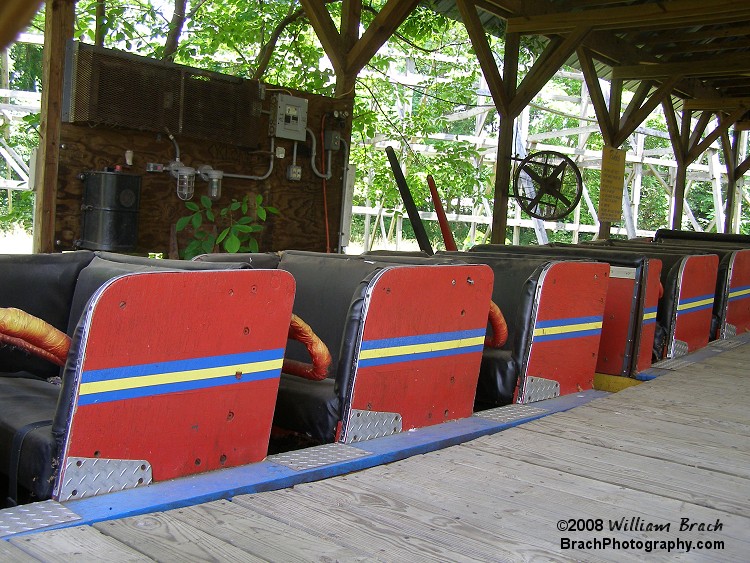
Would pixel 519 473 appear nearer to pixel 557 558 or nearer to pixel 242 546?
pixel 557 558

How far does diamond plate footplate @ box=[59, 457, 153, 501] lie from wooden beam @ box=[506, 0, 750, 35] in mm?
7241

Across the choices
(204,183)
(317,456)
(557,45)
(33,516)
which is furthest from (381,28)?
(33,516)

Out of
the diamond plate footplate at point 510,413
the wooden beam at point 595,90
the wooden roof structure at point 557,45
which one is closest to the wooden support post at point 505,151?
the wooden roof structure at point 557,45

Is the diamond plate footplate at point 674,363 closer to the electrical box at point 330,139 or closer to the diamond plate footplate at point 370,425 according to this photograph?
the diamond plate footplate at point 370,425

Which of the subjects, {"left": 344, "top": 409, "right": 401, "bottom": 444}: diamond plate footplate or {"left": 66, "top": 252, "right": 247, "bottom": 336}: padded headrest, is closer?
{"left": 66, "top": 252, "right": 247, "bottom": 336}: padded headrest

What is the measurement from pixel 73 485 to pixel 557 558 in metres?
1.10

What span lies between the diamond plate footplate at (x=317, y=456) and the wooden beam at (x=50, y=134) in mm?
3568

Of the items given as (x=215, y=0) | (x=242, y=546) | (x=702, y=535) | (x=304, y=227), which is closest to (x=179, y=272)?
(x=242, y=546)

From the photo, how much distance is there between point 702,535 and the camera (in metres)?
1.96

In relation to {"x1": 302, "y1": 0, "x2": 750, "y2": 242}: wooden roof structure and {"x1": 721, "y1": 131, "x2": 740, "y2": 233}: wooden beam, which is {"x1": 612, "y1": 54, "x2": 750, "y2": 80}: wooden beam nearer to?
{"x1": 302, "y1": 0, "x2": 750, "y2": 242}: wooden roof structure

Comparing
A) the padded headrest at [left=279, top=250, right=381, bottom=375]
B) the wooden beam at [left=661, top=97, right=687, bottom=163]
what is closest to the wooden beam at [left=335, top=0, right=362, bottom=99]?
the padded headrest at [left=279, top=250, right=381, bottom=375]

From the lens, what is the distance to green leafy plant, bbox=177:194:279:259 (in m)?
6.25

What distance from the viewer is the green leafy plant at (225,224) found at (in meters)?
6.25

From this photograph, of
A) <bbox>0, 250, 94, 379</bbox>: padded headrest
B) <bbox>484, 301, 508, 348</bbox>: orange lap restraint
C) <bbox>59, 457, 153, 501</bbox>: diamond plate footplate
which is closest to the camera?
<bbox>59, 457, 153, 501</bbox>: diamond plate footplate
